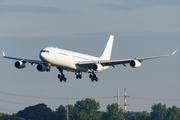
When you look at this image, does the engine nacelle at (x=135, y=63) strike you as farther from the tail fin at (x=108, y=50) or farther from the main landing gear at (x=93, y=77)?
the tail fin at (x=108, y=50)

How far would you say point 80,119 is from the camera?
192750mm

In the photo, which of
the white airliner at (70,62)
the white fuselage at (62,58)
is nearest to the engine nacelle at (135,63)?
the white airliner at (70,62)

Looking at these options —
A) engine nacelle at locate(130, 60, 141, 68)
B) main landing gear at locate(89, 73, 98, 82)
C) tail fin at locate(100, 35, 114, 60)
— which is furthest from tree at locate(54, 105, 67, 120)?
engine nacelle at locate(130, 60, 141, 68)

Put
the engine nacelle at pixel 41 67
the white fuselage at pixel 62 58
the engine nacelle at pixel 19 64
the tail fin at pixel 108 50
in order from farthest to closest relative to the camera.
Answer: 1. the tail fin at pixel 108 50
2. the engine nacelle at pixel 19 64
3. the engine nacelle at pixel 41 67
4. the white fuselage at pixel 62 58

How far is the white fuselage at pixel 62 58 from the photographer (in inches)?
3388

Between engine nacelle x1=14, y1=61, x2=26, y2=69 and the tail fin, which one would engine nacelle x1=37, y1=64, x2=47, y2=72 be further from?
the tail fin

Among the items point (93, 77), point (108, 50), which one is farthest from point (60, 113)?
point (93, 77)

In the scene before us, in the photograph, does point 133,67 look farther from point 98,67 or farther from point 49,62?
point 49,62

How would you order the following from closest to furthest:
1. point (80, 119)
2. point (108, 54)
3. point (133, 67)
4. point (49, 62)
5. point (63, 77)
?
point (49, 62)
point (133, 67)
point (63, 77)
point (108, 54)
point (80, 119)

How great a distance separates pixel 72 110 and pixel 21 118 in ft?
89.3

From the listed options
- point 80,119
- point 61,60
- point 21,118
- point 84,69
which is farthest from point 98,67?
point 21,118

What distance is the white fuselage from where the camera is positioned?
86.1m

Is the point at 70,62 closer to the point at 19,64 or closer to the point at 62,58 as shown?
the point at 62,58

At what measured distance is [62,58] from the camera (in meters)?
88.6
